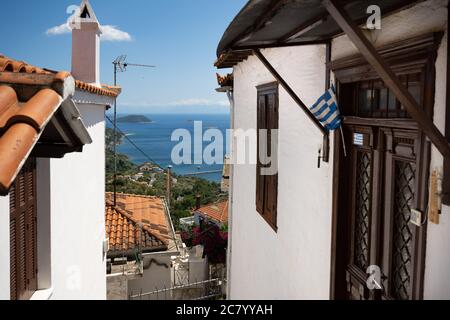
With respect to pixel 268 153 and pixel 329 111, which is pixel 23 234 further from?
pixel 268 153

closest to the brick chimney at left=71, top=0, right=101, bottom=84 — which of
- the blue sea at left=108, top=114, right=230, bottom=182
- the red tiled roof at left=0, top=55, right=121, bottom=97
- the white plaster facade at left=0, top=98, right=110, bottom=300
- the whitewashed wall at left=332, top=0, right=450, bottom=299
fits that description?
the red tiled roof at left=0, top=55, right=121, bottom=97

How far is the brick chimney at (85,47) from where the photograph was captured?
300 inches

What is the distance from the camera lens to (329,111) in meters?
3.79

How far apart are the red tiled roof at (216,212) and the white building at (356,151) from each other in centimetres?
1483

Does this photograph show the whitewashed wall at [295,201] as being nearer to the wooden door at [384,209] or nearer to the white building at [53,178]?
the wooden door at [384,209]

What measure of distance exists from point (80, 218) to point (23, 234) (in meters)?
2.19

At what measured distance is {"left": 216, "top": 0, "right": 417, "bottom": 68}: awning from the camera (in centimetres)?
262

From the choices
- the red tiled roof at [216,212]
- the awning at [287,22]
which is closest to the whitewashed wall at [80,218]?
the awning at [287,22]

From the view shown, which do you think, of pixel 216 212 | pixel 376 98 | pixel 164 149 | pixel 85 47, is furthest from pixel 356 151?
pixel 164 149

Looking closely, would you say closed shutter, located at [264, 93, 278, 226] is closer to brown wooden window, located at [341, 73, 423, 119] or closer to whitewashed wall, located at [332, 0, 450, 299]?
brown wooden window, located at [341, 73, 423, 119]

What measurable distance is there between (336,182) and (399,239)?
3.04 ft

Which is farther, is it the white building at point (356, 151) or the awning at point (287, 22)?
the awning at point (287, 22)
